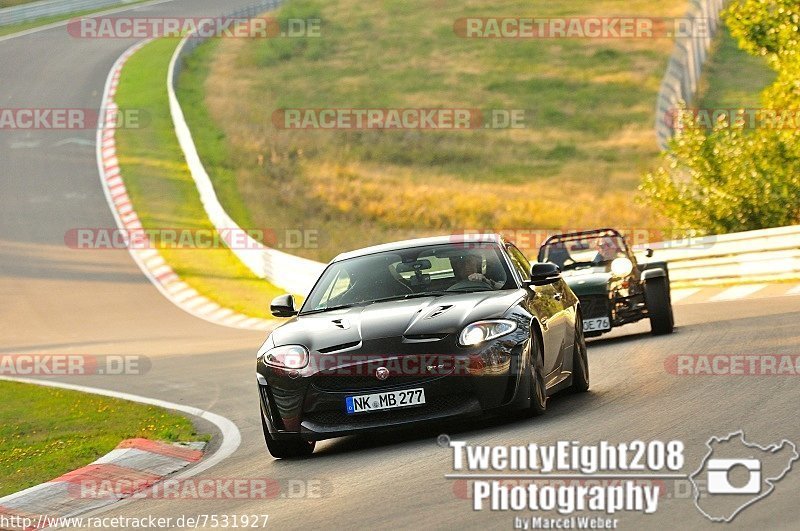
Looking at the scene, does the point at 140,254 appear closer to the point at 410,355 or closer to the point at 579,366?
the point at 579,366

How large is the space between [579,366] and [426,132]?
37573 mm

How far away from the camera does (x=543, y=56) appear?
5784 cm

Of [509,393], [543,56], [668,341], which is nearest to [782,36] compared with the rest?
[668,341]

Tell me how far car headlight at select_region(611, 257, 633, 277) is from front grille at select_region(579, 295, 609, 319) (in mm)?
433

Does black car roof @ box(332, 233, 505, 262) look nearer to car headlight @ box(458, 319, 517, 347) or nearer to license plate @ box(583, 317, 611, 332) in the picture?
car headlight @ box(458, 319, 517, 347)

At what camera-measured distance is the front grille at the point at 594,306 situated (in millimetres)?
15461

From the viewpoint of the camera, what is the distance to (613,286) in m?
15.6

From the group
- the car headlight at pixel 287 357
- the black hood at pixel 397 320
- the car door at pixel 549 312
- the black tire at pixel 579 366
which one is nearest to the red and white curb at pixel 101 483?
the car headlight at pixel 287 357

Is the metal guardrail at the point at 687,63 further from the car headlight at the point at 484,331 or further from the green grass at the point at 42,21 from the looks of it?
the green grass at the point at 42,21

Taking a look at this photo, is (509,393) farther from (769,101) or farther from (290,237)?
(290,237)

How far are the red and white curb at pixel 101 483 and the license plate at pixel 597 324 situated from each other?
5751mm

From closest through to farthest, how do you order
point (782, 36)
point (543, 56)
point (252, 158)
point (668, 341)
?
point (668, 341) → point (782, 36) → point (252, 158) → point (543, 56)

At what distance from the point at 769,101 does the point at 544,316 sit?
20.2 metres

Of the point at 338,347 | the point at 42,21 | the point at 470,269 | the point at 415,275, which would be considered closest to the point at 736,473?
the point at 338,347
